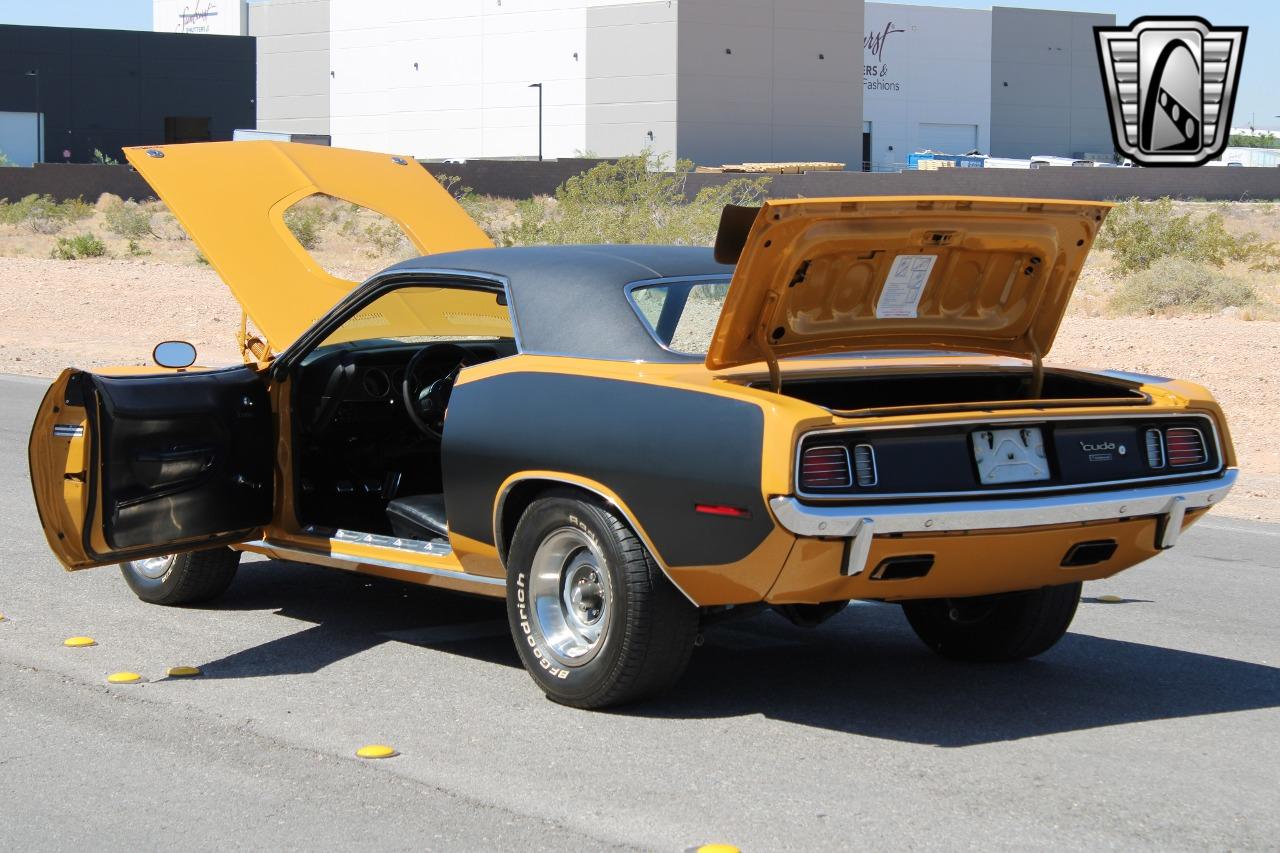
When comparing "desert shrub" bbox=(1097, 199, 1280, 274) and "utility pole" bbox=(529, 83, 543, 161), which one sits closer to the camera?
"desert shrub" bbox=(1097, 199, 1280, 274)

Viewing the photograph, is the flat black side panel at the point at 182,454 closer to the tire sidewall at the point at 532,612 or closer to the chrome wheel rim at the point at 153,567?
the chrome wheel rim at the point at 153,567

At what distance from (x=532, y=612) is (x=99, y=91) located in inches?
3324

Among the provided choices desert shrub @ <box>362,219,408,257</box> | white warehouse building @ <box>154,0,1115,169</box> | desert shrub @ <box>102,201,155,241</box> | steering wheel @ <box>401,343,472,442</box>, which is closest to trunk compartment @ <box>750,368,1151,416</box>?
steering wheel @ <box>401,343,472,442</box>

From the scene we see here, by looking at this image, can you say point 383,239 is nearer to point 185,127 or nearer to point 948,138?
point 185,127

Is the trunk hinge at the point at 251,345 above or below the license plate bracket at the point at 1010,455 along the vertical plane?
above

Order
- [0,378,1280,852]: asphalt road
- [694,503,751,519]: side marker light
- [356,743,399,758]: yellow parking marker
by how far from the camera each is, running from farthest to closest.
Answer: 1. [356,743,399,758]: yellow parking marker
2. [694,503,751,519]: side marker light
3. [0,378,1280,852]: asphalt road

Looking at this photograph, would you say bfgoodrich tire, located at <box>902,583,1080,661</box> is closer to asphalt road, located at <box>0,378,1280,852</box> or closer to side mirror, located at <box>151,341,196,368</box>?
asphalt road, located at <box>0,378,1280,852</box>

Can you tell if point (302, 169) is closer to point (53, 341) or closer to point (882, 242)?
point (882, 242)

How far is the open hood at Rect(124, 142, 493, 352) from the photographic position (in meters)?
7.11

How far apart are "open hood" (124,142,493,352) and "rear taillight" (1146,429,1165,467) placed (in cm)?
359

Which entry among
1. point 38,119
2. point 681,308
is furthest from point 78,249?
point 38,119

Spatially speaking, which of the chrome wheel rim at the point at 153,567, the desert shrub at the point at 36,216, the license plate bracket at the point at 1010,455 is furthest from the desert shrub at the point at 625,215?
the license plate bracket at the point at 1010,455

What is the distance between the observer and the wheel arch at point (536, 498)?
507cm

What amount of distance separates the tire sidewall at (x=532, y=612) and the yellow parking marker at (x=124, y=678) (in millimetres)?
1393
